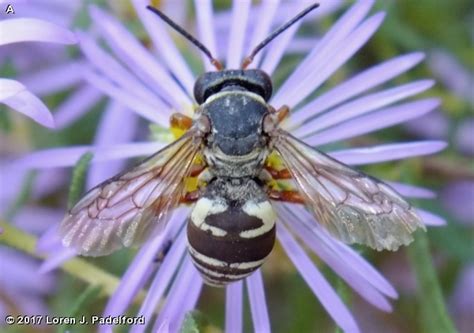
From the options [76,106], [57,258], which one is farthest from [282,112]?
[76,106]

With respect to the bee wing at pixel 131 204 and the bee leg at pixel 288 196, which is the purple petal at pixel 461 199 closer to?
the bee leg at pixel 288 196

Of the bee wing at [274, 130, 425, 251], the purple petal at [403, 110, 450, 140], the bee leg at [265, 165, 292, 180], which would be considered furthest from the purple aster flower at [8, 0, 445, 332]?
the purple petal at [403, 110, 450, 140]

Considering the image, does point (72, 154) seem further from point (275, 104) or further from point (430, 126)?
point (430, 126)

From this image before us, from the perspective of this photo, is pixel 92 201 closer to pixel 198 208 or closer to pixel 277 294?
pixel 198 208

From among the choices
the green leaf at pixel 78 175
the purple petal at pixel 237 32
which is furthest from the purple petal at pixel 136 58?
the green leaf at pixel 78 175

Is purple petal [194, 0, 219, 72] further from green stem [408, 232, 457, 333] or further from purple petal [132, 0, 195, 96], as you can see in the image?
green stem [408, 232, 457, 333]

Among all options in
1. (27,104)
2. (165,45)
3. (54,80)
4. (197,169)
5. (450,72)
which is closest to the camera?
(27,104)
